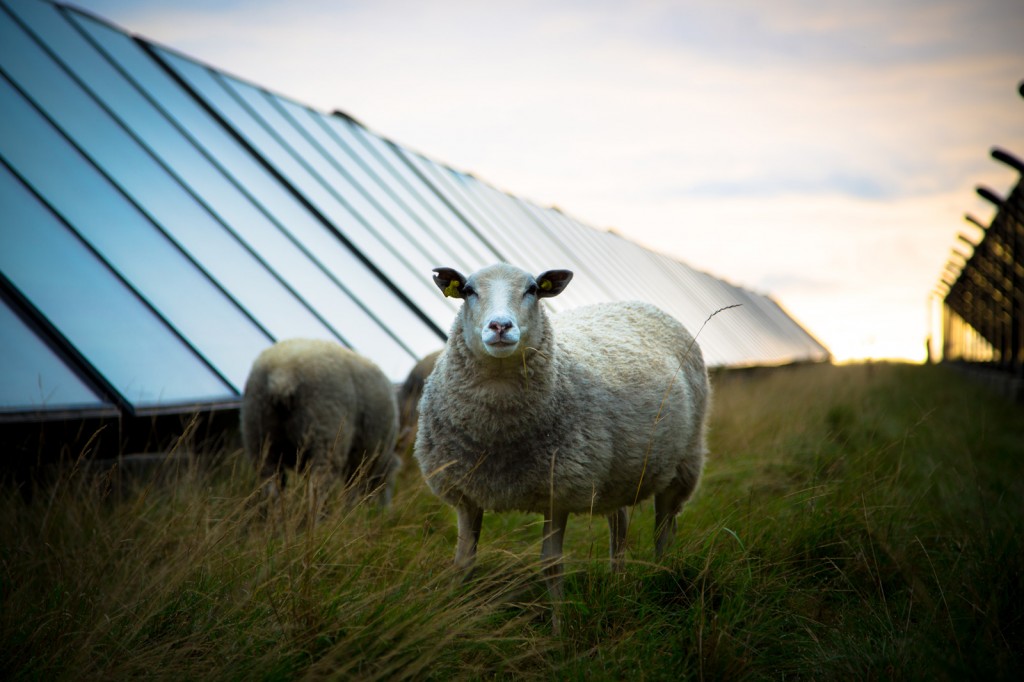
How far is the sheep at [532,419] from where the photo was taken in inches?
126

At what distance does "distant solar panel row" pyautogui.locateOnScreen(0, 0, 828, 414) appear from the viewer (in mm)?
4328

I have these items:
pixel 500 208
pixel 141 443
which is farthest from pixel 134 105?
pixel 500 208

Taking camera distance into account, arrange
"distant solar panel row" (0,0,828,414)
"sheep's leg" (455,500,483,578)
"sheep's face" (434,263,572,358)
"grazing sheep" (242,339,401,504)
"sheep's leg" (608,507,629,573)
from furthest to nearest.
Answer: "grazing sheep" (242,339,401,504) < "distant solar panel row" (0,0,828,414) < "sheep's leg" (608,507,629,573) < "sheep's leg" (455,500,483,578) < "sheep's face" (434,263,572,358)

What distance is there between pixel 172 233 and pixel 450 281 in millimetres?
3045

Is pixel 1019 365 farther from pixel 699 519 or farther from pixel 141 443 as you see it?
pixel 141 443

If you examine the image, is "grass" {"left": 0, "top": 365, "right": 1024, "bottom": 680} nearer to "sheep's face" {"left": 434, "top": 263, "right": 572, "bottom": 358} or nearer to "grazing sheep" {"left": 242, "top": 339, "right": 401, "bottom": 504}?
"grazing sheep" {"left": 242, "top": 339, "right": 401, "bottom": 504}

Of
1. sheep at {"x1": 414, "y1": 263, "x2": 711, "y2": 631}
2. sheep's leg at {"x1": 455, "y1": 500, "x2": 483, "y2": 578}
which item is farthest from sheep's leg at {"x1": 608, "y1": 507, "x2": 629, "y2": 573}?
sheep's leg at {"x1": 455, "y1": 500, "x2": 483, "y2": 578}

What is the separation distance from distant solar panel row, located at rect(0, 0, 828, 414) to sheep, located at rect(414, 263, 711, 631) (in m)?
1.89

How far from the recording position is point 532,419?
3.29 meters

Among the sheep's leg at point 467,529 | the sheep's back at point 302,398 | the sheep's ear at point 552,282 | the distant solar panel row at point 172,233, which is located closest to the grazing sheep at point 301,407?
the sheep's back at point 302,398

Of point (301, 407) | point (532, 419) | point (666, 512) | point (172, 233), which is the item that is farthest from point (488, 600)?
point (172, 233)

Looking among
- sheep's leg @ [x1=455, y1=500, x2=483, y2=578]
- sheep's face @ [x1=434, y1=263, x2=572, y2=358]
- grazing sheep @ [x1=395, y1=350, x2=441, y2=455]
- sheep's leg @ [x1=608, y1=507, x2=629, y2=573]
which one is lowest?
sheep's leg @ [x1=608, y1=507, x2=629, y2=573]

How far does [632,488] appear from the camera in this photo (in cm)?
355

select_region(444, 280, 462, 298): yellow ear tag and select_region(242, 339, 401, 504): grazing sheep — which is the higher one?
select_region(444, 280, 462, 298): yellow ear tag
